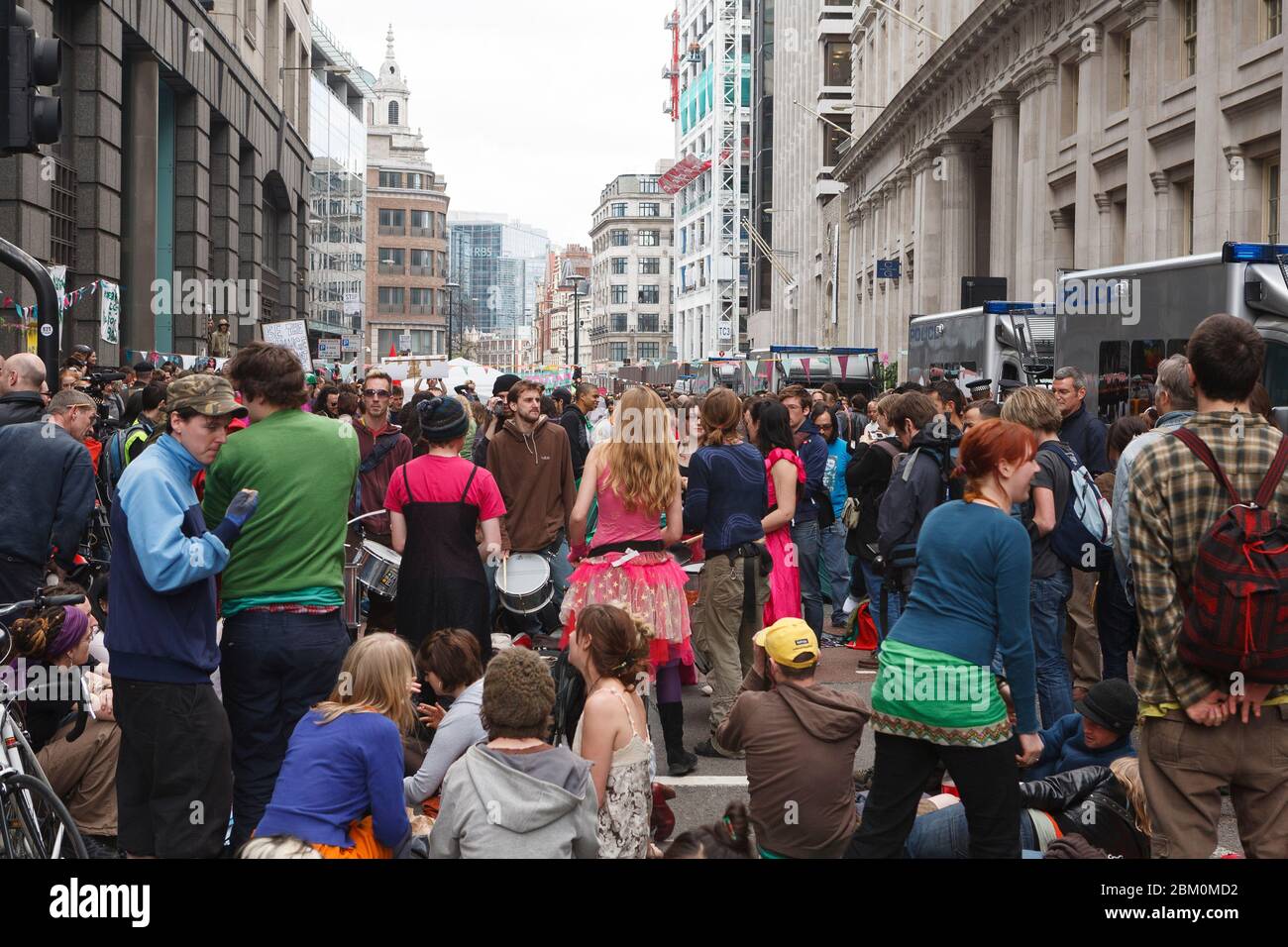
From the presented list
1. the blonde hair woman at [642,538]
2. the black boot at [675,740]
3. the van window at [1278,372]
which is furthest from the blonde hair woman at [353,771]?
the van window at [1278,372]

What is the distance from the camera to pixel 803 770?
5.71 metres

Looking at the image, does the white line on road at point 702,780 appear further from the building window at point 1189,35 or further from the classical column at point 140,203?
the classical column at point 140,203

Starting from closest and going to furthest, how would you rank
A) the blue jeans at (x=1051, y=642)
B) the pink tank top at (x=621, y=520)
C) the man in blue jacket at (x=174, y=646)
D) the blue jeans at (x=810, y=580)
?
the man in blue jacket at (x=174, y=646), the pink tank top at (x=621, y=520), the blue jeans at (x=1051, y=642), the blue jeans at (x=810, y=580)

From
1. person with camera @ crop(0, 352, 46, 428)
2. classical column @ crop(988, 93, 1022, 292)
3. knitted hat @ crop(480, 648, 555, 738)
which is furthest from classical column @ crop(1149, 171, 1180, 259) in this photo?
knitted hat @ crop(480, 648, 555, 738)

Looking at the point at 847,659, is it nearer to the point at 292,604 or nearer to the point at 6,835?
the point at 292,604

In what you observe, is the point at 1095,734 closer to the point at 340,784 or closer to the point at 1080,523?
the point at 1080,523

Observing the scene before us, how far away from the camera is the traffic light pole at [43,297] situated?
6949 mm

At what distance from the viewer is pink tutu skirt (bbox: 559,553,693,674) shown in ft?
25.5

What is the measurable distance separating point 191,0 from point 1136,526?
33.5 metres

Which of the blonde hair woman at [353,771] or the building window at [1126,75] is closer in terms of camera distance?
the blonde hair woman at [353,771]

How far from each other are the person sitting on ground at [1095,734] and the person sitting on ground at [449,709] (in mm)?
2555

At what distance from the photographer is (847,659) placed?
448 inches

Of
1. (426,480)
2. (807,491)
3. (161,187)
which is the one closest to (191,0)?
(161,187)

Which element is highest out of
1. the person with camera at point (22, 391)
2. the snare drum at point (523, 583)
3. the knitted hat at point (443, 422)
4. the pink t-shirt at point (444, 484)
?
the person with camera at point (22, 391)
